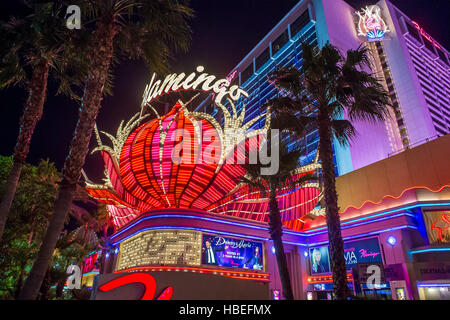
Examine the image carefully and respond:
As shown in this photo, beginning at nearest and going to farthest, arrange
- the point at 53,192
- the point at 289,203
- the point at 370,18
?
A: the point at 53,192 → the point at 289,203 → the point at 370,18

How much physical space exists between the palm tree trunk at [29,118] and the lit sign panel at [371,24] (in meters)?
65.8

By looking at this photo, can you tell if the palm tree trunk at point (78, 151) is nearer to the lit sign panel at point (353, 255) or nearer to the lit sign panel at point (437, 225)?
the lit sign panel at point (353, 255)

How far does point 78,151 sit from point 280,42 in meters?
72.4

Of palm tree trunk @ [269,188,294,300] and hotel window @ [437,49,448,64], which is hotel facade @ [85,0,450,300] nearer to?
palm tree trunk @ [269,188,294,300]

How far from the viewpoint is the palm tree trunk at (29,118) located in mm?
9461

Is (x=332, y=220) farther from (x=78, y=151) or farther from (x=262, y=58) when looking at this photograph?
(x=262, y=58)

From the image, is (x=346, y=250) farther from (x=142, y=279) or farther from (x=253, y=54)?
(x=253, y=54)

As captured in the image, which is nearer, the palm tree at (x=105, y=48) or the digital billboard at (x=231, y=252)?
the palm tree at (x=105, y=48)

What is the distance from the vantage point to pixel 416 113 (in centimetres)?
5912

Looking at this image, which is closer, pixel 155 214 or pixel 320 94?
pixel 320 94

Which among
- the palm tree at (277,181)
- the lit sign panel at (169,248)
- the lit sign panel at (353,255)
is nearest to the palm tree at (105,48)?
the palm tree at (277,181)
